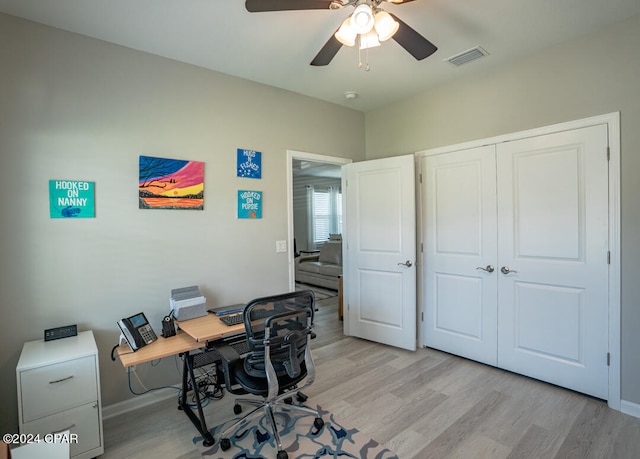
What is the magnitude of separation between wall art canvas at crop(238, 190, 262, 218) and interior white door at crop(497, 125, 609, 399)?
7.35 ft

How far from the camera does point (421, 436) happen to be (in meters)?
2.08

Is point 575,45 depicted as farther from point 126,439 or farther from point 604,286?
point 126,439

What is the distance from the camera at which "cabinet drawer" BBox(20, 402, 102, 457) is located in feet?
5.82

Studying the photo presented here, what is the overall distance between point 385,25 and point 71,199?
90.9 inches

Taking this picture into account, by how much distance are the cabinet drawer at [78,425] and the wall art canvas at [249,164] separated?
6.70ft

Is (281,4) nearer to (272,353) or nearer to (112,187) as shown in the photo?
(112,187)

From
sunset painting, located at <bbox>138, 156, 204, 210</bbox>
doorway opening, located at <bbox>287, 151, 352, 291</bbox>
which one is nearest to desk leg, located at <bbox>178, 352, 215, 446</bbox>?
sunset painting, located at <bbox>138, 156, 204, 210</bbox>

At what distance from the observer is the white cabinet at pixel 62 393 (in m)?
1.74

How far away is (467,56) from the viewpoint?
2662 millimetres

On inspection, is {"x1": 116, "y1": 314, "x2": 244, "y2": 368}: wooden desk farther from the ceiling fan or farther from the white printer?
the ceiling fan

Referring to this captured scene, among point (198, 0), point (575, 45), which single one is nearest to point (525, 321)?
point (575, 45)

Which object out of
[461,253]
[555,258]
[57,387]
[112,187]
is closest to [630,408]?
[555,258]

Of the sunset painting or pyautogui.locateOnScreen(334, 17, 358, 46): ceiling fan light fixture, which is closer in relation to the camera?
pyautogui.locateOnScreen(334, 17, 358, 46): ceiling fan light fixture

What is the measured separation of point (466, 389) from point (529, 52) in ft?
9.31
